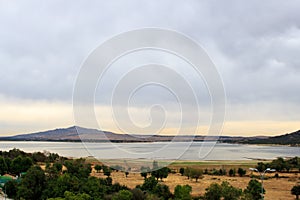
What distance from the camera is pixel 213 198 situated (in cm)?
2712

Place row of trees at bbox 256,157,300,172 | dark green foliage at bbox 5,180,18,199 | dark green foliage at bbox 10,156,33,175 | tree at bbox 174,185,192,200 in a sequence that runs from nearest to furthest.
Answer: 1. tree at bbox 174,185,192,200
2. dark green foliage at bbox 5,180,18,199
3. dark green foliage at bbox 10,156,33,175
4. row of trees at bbox 256,157,300,172

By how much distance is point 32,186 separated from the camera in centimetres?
2827

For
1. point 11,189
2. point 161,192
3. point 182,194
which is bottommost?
point 11,189

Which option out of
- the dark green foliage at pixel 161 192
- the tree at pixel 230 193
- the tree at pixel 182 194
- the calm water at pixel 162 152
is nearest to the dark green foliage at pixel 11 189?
the calm water at pixel 162 152

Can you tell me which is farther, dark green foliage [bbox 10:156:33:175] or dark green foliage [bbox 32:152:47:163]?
dark green foliage [bbox 32:152:47:163]

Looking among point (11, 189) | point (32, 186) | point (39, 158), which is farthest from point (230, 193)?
point (39, 158)

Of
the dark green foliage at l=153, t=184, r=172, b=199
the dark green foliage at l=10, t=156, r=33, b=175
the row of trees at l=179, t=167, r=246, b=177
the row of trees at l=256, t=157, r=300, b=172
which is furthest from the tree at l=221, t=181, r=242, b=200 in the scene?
the row of trees at l=256, t=157, r=300, b=172

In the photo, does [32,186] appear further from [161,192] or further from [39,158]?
[39,158]

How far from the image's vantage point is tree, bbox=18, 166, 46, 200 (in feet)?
91.0

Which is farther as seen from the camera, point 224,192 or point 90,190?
point 224,192

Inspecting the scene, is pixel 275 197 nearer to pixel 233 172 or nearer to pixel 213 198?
pixel 213 198

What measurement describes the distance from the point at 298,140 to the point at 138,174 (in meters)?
136

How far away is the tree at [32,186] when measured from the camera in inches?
1093

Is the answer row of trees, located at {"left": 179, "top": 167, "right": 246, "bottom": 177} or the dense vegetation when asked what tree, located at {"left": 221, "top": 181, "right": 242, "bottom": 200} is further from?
row of trees, located at {"left": 179, "top": 167, "right": 246, "bottom": 177}
